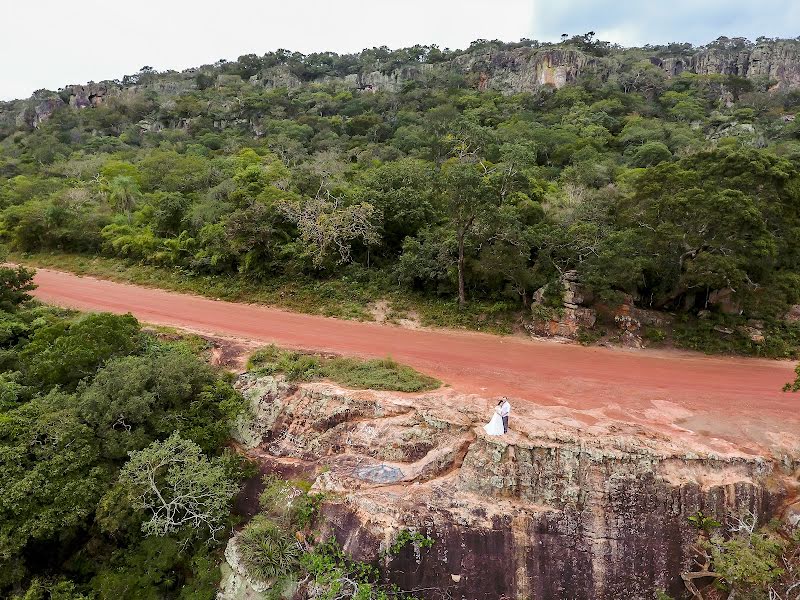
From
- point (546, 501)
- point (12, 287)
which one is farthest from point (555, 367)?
point (12, 287)

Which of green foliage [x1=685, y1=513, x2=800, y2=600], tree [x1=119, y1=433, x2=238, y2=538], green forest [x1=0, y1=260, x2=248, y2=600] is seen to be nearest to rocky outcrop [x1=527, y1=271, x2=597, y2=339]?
green foliage [x1=685, y1=513, x2=800, y2=600]

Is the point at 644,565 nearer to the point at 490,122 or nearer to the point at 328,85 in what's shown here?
the point at 490,122

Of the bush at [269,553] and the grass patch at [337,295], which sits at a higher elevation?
the grass patch at [337,295]

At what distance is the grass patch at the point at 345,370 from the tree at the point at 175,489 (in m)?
3.33

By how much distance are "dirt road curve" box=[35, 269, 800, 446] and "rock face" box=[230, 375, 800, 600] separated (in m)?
1.19

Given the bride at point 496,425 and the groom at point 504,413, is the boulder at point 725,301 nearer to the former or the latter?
the groom at point 504,413

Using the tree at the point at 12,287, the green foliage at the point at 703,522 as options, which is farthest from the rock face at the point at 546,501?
the tree at the point at 12,287

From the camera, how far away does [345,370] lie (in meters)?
13.2

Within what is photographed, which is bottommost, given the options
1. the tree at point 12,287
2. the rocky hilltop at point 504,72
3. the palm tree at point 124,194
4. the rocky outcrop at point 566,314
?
the rocky outcrop at point 566,314

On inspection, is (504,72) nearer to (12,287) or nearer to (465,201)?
(465,201)

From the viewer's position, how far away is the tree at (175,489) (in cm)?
983

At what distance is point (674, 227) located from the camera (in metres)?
16.0

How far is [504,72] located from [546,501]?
248ft

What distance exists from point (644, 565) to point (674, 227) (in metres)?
11.4
